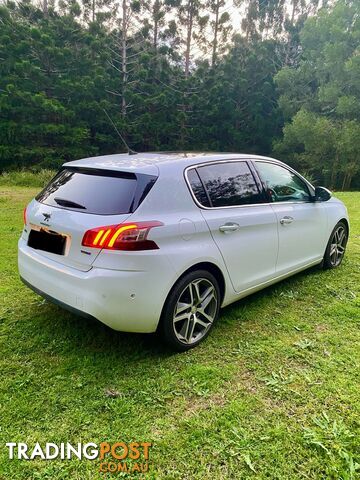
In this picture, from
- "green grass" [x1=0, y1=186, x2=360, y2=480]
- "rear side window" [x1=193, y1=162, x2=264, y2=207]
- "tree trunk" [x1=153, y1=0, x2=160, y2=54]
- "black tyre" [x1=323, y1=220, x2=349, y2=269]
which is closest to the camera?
"green grass" [x1=0, y1=186, x2=360, y2=480]

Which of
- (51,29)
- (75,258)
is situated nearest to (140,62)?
(51,29)

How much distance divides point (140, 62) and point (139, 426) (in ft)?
78.2

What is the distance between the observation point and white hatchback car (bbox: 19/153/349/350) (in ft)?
7.40

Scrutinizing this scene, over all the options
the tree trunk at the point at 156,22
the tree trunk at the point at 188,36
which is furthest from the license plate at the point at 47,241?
the tree trunk at the point at 188,36

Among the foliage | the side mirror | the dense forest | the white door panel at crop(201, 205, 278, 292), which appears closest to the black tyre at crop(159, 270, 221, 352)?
the white door panel at crop(201, 205, 278, 292)

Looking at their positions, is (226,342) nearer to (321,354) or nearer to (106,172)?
(321,354)

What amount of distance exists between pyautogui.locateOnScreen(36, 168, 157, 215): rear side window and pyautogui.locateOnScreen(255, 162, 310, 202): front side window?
54.2 inches

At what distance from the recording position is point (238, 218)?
2865 mm

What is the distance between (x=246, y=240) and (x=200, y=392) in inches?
50.4

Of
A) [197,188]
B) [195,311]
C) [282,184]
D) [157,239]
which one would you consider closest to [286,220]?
A: [282,184]

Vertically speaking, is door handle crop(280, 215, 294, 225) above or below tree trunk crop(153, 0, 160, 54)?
below

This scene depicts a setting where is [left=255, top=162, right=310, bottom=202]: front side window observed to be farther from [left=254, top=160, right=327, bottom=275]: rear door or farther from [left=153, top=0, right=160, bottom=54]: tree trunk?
[left=153, top=0, right=160, bottom=54]: tree trunk

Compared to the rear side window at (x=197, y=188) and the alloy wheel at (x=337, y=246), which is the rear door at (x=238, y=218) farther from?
the alloy wheel at (x=337, y=246)

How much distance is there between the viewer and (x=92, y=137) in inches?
879
